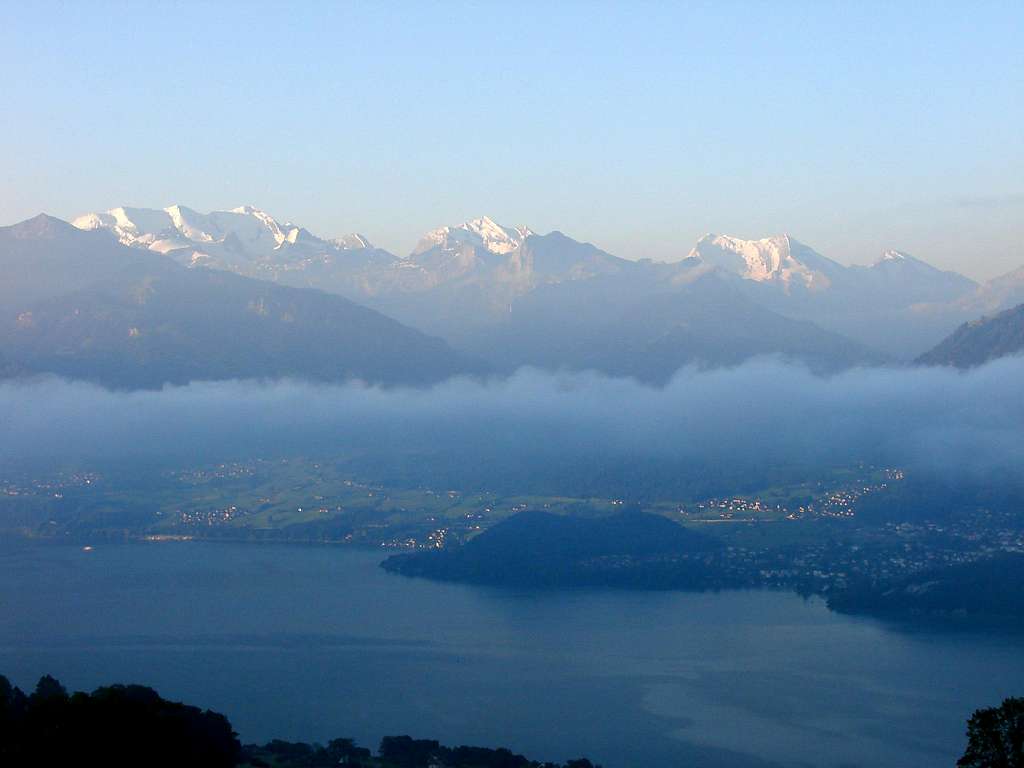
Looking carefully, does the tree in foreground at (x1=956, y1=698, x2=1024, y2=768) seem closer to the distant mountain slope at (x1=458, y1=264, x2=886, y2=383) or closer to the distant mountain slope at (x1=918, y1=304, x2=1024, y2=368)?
the distant mountain slope at (x1=918, y1=304, x2=1024, y2=368)

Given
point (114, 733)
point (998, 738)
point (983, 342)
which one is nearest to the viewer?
point (998, 738)

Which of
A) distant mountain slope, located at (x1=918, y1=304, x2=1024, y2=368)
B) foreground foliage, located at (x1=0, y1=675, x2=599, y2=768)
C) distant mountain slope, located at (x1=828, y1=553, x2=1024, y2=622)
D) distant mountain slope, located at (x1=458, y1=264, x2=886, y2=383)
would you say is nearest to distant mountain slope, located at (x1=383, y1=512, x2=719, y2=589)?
distant mountain slope, located at (x1=828, y1=553, x2=1024, y2=622)

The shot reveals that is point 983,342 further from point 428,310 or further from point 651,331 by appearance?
point 428,310

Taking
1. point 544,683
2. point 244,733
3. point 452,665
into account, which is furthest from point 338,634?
point 244,733

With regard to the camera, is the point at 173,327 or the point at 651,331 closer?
the point at 173,327

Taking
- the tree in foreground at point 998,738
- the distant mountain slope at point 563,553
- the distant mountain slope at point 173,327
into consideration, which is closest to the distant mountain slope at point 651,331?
the distant mountain slope at point 173,327

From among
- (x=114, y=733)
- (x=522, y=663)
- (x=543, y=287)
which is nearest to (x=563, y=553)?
(x=522, y=663)

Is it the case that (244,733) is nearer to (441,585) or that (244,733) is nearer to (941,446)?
(441,585)
